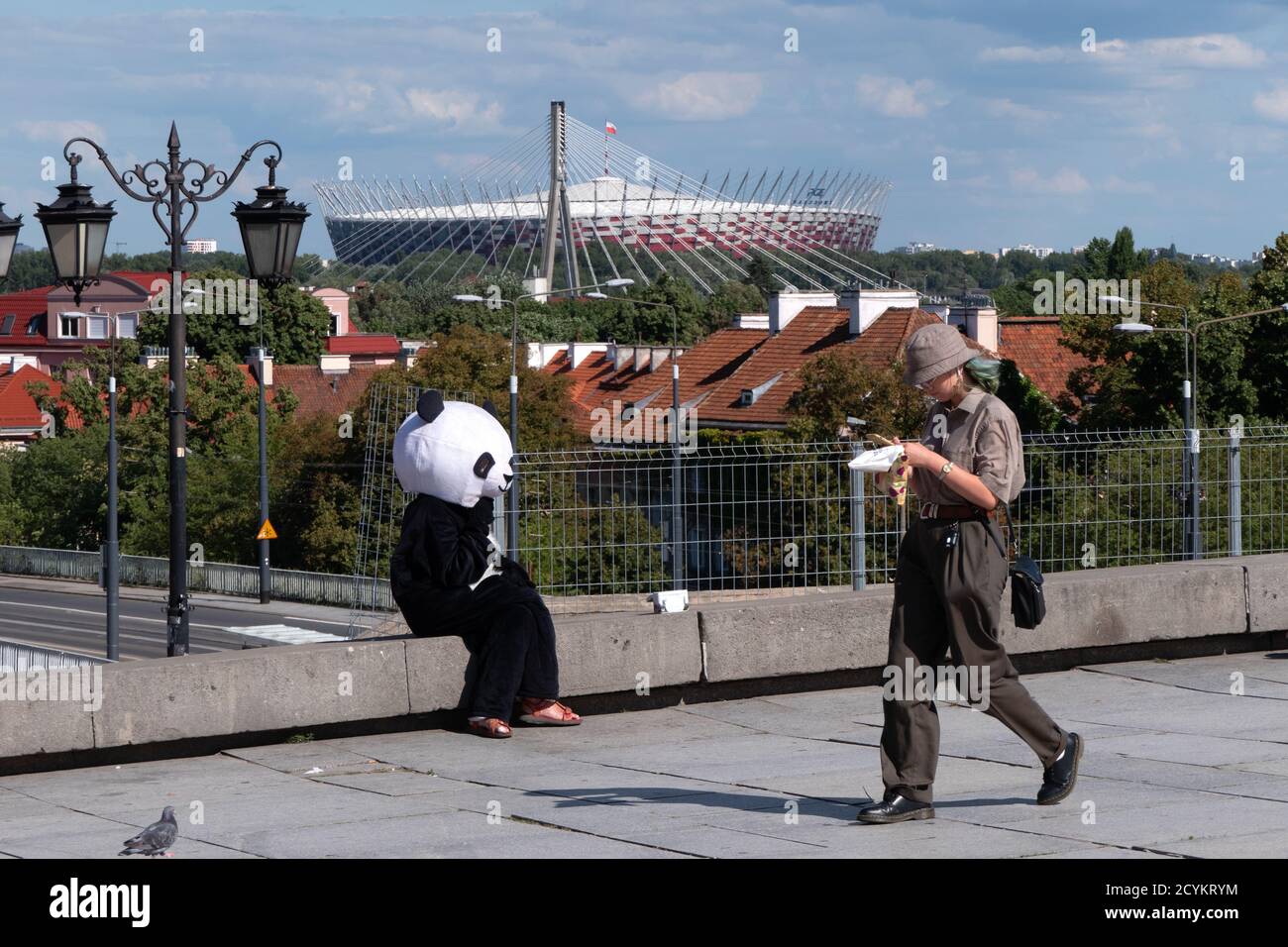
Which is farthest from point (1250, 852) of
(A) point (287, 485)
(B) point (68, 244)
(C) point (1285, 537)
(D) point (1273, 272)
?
(A) point (287, 485)

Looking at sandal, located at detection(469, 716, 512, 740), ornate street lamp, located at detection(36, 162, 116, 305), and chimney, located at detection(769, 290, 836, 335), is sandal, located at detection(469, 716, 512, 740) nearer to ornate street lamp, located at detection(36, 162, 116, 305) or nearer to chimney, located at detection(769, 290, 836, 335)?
ornate street lamp, located at detection(36, 162, 116, 305)

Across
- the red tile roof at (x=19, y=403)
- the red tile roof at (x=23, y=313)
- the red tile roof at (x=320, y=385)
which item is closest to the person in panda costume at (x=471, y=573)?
the red tile roof at (x=320, y=385)

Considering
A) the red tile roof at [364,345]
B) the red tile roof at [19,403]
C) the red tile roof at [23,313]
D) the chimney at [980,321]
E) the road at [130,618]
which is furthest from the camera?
the red tile roof at [23,313]

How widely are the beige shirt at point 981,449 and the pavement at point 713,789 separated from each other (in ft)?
4.11

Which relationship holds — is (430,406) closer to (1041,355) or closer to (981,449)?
(981,449)

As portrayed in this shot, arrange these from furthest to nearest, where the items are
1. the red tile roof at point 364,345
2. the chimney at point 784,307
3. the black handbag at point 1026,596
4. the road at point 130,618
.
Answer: the red tile roof at point 364,345
the chimney at point 784,307
the road at point 130,618
the black handbag at point 1026,596

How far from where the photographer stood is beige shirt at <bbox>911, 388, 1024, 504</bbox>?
6750 mm

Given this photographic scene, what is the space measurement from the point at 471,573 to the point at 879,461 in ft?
10.2

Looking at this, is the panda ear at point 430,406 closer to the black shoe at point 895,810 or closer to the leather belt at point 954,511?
the leather belt at point 954,511

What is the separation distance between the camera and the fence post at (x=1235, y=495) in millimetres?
12328

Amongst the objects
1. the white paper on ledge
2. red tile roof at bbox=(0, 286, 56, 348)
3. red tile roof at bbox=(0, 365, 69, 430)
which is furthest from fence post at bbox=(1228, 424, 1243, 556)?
red tile roof at bbox=(0, 286, 56, 348)

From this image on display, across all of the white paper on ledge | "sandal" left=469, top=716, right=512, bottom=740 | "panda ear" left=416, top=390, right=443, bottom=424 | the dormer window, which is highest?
the dormer window

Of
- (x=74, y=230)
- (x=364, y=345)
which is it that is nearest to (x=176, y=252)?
(x=74, y=230)

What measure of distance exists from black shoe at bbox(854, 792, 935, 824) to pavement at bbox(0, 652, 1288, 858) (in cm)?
4
